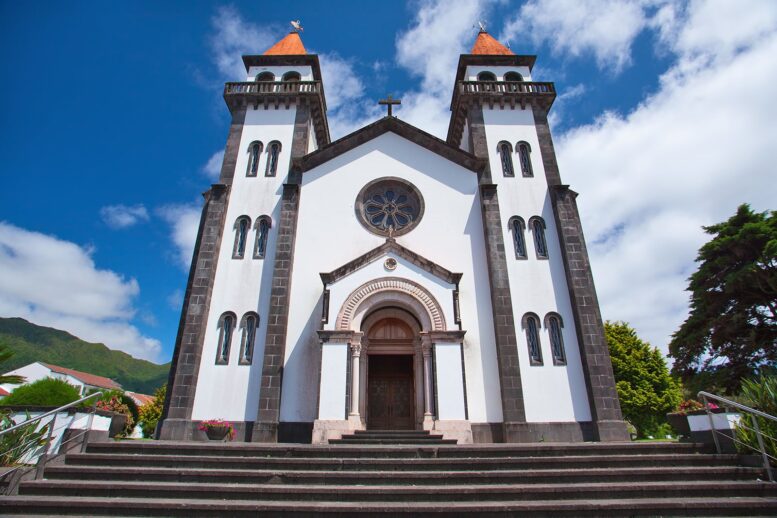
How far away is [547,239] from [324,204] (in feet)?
29.8

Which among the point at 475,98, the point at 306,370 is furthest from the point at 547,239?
the point at 306,370

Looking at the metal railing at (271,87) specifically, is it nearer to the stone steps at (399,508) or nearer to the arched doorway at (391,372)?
the arched doorway at (391,372)

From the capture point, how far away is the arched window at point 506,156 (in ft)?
58.2

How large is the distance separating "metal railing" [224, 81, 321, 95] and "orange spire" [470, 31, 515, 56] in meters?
9.25

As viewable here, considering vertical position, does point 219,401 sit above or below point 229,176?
below

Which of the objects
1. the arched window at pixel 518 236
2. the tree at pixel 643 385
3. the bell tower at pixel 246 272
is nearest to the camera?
the bell tower at pixel 246 272

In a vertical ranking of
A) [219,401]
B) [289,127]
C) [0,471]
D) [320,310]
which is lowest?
[0,471]

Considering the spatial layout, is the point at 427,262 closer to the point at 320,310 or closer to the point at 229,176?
the point at 320,310

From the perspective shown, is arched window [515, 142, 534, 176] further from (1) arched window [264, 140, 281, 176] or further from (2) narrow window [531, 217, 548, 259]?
(1) arched window [264, 140, 281, 176]

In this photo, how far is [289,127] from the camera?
1881 cm

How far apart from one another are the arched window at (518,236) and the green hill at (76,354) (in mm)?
135096

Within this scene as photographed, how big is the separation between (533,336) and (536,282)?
2.08 meters

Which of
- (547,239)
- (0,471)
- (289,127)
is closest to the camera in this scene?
(0,471)

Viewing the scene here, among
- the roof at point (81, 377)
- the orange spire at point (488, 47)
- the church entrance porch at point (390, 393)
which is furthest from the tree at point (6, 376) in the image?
the roof at point (81, 377)
